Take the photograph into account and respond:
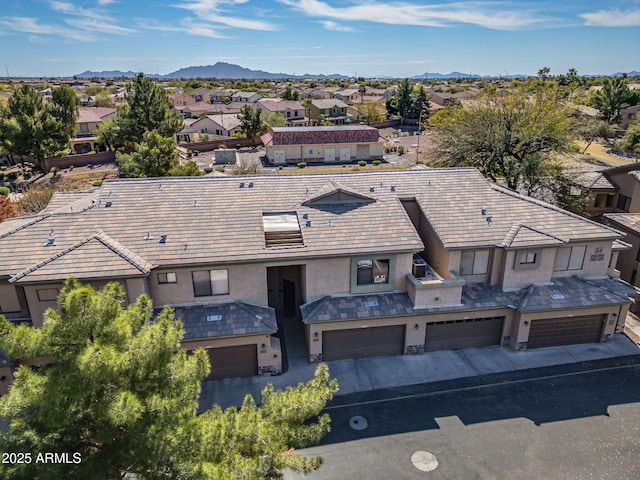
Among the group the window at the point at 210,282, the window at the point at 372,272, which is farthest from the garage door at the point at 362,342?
the window at the point at 210,282

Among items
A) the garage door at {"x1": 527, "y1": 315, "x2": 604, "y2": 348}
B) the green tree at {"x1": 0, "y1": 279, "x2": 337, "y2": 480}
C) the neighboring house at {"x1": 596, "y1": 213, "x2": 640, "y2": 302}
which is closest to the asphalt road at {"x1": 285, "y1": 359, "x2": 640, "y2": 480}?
the garage door at {"x1": 527, "y1": 315, "x2": 604, "y2": 348}

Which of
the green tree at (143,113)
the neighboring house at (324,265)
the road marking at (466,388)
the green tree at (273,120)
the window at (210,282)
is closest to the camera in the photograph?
the road marking at (466,388)

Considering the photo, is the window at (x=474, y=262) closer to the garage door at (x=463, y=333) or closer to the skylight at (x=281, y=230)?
the garage door at (x=463, y=333)

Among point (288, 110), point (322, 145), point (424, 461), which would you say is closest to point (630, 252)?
point (424, 461)

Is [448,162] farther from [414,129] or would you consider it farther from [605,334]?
[414,129]

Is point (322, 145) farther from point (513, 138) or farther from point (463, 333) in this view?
point (463, 333)

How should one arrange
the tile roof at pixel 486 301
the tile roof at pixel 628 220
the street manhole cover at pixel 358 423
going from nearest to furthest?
1. the street manhole cover at pixel 358 423
2. the tile roof at pixel 486 301
3. the tile roof at pixel 628 220

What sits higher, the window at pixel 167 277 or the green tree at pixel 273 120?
the green tree at pixel 273 120
